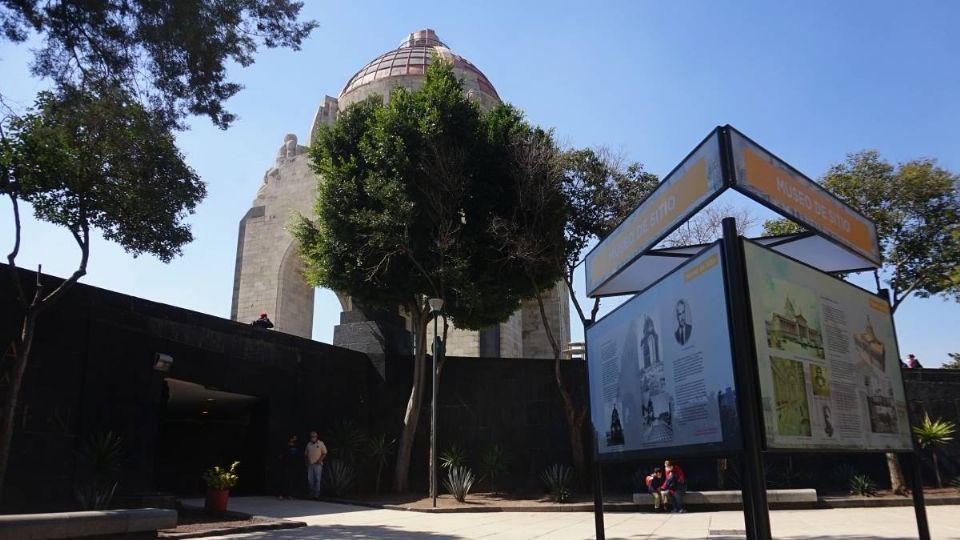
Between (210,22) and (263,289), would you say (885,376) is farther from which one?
(263,289)

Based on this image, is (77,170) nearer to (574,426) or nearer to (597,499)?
(597,499)

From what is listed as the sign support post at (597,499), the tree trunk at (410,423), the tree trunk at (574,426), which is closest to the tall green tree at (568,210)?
the tree trunk at (574,426)

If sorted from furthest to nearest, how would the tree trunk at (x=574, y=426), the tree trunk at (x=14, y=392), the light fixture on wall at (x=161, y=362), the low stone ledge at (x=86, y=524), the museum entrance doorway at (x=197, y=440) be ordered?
1. the museum entrance doorway at (x=197, y=440)
2. the tree trunk at (x=574, y=426)
3. the light fixture on wall at (x=161, y=362)
4. the tree trunk at (x=14, y=392)
5. the low stone ledge at (x=86, y=524)

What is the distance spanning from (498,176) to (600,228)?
3006mm

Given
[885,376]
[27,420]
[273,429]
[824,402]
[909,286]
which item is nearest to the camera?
[824,402]

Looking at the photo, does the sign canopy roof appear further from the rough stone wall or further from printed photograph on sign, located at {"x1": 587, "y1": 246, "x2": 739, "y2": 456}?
the rough stone wall

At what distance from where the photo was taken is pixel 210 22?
10.1m

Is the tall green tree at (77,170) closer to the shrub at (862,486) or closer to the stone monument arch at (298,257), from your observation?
the stone monument arch at (298,257)

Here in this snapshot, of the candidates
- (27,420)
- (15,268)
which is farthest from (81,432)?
(15,268)

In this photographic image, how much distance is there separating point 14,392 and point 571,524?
8678 mm

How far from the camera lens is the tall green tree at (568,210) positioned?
666 inches

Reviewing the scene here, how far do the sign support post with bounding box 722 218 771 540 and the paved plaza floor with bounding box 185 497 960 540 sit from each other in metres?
4.61

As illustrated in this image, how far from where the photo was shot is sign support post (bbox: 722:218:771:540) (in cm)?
436

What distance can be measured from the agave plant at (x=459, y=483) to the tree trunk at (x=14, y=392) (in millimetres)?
8417
